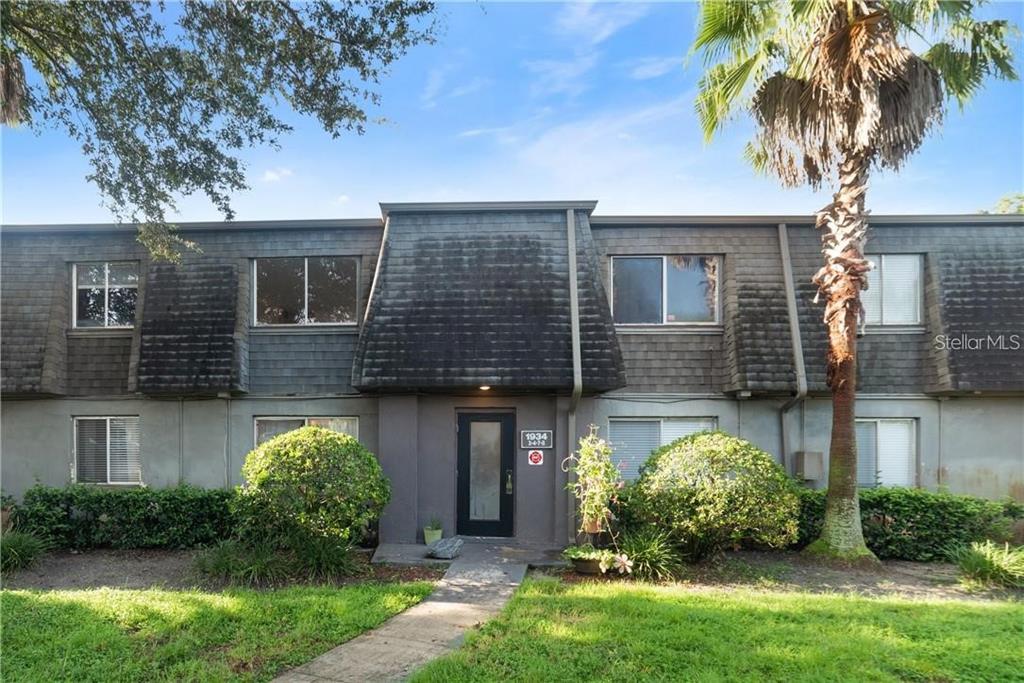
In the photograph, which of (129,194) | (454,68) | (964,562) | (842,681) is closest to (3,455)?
(129,194)

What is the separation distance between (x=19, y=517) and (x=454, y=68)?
973 cm

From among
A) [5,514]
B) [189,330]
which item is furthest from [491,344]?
[5,514]

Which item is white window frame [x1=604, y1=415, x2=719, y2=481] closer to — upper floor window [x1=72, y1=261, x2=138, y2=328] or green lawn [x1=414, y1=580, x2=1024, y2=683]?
green lawn [x1=414, y1=580, x2=1024, y2=683]

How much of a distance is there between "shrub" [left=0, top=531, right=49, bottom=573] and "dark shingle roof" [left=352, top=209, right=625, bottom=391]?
197 inches

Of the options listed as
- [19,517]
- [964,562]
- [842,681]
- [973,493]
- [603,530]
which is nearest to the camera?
[842,681]

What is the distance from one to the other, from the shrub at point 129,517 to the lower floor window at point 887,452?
11.0 metres

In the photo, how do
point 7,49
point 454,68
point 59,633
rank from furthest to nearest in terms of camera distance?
point 454,68, point 7,49, point 59,633

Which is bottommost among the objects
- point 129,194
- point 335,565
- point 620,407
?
point 335,565

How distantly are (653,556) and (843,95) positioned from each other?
696cm

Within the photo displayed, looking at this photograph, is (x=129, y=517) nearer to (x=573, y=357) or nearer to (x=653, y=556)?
(x=573, y=357)

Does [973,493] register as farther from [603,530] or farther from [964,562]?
[603,530]

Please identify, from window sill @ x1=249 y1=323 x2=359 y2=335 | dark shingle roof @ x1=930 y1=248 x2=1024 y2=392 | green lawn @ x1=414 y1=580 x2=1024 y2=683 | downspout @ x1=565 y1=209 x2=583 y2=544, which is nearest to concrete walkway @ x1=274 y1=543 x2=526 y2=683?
green lawn @ x1=414 y1=580 x2=1024 y2=683

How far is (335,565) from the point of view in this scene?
770 centimetres

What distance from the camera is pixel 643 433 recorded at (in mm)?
10461
